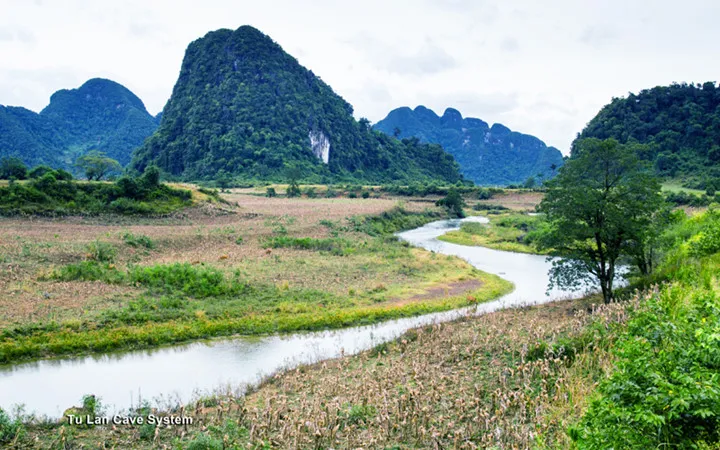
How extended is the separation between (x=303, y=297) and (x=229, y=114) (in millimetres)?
132627

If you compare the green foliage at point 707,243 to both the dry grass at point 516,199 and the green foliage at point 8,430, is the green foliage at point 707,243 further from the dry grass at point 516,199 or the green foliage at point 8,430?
the dry grass at point 516,199

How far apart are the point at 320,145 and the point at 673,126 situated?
99542 mm

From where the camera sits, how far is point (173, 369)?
1440 cm

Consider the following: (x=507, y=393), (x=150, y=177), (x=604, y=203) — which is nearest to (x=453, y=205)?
(x=150, y=177)

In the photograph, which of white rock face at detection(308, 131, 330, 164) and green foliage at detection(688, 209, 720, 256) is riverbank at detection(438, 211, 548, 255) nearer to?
green foliage at detection(688, 209, 720, 256)

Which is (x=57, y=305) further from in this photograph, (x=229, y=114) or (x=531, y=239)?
(x=229, y=114)

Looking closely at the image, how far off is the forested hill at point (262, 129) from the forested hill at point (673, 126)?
67610mm

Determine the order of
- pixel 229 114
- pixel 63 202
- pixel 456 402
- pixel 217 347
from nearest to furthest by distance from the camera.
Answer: pixel 456 402 → pixel 217 347 → pixel 63 202 → pixel 229 114

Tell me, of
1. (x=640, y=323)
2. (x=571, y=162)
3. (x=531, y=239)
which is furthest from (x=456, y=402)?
(x=531, y=239)

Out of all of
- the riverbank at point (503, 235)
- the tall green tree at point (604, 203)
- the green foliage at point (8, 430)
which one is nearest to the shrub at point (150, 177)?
the riverbank at point (503, 235)

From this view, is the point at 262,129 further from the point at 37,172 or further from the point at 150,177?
the point at 150,177

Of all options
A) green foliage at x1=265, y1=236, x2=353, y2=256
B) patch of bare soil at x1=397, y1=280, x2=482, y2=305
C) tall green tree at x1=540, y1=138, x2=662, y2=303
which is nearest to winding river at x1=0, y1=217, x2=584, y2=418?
patch of bare soil at x1=397, y1=280, x2=482, y2=305

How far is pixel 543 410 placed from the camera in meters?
7.87

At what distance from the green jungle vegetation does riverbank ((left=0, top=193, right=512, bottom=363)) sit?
98.2 inches
